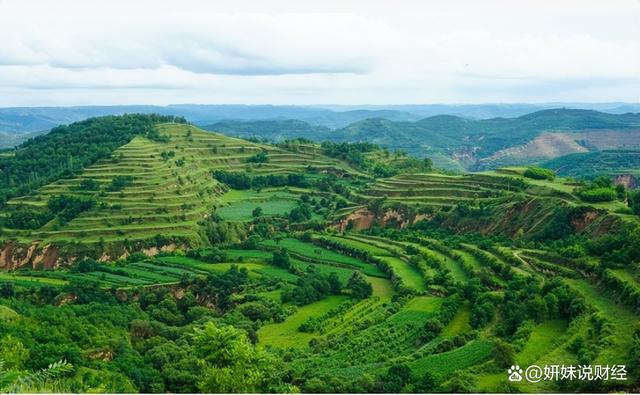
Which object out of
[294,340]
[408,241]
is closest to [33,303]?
[294,340]

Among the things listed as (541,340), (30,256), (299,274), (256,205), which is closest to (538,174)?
(299,274)

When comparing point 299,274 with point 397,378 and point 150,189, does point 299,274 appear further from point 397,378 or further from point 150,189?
point 150,189

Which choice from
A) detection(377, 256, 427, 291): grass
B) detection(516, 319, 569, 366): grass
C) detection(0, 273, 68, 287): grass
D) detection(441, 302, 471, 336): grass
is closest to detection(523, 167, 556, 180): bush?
detection(377, 256, 427, 291): grass

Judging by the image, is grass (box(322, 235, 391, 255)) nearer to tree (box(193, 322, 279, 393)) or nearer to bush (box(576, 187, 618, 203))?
bush (box(576, 187, 618, 203))

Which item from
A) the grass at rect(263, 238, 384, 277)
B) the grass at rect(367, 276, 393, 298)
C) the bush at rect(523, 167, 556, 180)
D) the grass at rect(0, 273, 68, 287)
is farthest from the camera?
the bush at rect(523, 167, 556, 180)

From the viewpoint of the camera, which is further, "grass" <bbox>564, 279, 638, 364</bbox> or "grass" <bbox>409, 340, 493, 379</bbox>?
"grass" <bbox>409, 340, 493, 379</bbox>

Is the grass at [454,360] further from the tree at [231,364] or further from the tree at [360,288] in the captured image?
the tree at [360,288]

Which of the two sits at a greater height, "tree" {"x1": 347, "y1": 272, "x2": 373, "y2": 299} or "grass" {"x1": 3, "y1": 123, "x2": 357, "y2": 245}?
"grass" {"x1": 3, "y1": 123, "x2": 357, "y2": 245}

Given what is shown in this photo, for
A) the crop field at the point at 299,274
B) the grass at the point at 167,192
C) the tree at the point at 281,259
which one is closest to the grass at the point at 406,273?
the crop field at the point at 299,274

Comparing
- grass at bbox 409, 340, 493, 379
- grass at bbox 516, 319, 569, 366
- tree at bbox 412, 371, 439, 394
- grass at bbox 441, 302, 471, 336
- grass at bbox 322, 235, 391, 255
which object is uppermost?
grass at bbox 516, 319, 569, 366
